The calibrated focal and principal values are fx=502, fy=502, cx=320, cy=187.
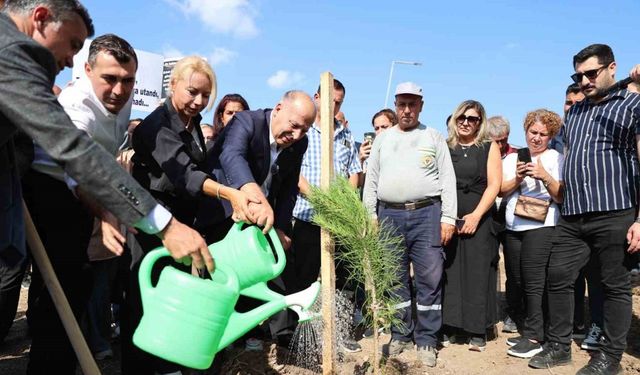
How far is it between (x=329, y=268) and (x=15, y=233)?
4.76 ft

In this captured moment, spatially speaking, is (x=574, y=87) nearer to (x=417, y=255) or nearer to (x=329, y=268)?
(x=417, y=255)

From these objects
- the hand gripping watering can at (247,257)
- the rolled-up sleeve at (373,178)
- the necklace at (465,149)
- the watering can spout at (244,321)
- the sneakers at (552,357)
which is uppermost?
the necklace at (465,149)

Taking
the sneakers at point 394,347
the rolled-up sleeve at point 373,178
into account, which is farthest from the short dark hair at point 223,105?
the sneakers at point 394,347

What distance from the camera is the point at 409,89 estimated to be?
150 inches

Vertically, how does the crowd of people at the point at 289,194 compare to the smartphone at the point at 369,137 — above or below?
below

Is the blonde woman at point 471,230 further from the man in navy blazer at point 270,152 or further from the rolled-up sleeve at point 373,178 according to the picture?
the man in navy blazer at point 270,152

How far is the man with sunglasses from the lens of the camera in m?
3.19

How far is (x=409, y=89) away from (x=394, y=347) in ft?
6.34

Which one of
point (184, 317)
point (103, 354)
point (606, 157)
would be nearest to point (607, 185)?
point (606, 157)

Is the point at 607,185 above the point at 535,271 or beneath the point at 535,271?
above

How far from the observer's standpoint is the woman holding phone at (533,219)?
12.4 ft

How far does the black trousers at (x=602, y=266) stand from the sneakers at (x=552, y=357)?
0.05 meters

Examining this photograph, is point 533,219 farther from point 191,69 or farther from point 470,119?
point 191,69

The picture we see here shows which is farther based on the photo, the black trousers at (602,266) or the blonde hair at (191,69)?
the black trousers at (602,266)
